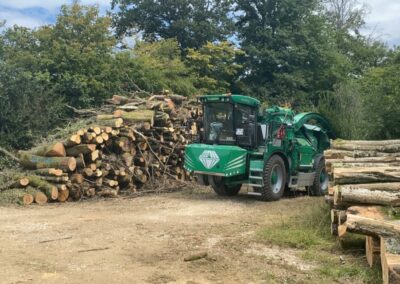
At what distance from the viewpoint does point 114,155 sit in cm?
1329

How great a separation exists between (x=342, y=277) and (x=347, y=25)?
128ft

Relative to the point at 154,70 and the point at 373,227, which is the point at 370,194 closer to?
the point at 373,227

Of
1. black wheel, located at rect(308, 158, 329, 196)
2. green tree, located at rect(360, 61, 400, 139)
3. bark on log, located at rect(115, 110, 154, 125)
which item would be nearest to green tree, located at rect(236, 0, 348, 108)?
green tree, located at rect(360, 61, 400, 139)

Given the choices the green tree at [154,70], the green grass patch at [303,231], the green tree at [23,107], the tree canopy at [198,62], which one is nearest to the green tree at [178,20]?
the tree canopy at [198,62]

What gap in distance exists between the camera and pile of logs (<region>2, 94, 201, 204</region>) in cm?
1188

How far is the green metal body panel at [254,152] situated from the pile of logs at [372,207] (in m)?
2.78

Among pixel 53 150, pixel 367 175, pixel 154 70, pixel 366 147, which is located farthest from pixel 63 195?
pixel 154 70

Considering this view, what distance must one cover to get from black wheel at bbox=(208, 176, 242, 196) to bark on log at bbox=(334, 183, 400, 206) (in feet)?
19.3

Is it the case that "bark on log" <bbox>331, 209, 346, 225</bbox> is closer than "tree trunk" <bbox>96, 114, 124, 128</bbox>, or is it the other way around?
"bark on log" <bbox>331, 209, 346, 225</bbox>

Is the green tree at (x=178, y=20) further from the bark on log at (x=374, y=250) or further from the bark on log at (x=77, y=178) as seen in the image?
the bark on log at (x=374, y=250)

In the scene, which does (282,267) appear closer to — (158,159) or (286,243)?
(286,243)

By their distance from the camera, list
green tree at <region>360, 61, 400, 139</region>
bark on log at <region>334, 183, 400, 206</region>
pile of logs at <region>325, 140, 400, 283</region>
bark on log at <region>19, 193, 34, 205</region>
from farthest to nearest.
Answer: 1. green tree at <region>360, 61, 400, 139</region>
2. bark on log at <region>19, 193, 34, 205</region>
3. bark on log at <region>334, 183, 400, 206</region>
4. pile of logs at <region>325, 140, 400, 283</region>

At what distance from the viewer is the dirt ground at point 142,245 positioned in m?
5.73

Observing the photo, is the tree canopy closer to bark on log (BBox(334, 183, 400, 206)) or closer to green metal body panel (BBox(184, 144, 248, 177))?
green metal body panel (BBox(184, 144, 248, 177))
